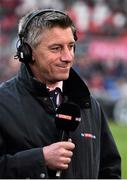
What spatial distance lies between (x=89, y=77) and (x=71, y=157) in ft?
55.0

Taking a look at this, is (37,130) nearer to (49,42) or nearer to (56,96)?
(56,96)

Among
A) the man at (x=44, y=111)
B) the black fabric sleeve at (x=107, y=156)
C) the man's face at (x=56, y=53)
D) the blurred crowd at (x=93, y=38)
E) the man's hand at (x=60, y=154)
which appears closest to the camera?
the man's hand at (x=60, y=154)

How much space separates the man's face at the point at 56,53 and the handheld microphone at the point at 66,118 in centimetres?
18

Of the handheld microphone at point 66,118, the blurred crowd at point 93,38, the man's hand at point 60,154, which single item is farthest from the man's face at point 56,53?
the blurred crowd at point 93,38

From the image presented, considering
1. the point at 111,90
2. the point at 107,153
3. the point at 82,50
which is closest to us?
the point at 107,153

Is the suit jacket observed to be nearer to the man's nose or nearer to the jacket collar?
the jacket collar

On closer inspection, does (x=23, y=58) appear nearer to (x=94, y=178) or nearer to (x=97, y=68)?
(x=94, y=178)

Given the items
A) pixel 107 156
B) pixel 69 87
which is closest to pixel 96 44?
pixel 107 156

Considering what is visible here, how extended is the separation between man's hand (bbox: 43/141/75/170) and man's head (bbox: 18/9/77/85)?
1.29 ft

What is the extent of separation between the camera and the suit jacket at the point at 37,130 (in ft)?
11.1

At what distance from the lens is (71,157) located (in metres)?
3.45

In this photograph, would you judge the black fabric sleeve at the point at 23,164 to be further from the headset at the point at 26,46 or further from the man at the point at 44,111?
the headset at the point at 26,46

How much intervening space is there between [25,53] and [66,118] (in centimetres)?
42

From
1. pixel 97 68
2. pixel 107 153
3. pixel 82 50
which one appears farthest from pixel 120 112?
pixel 107 153
